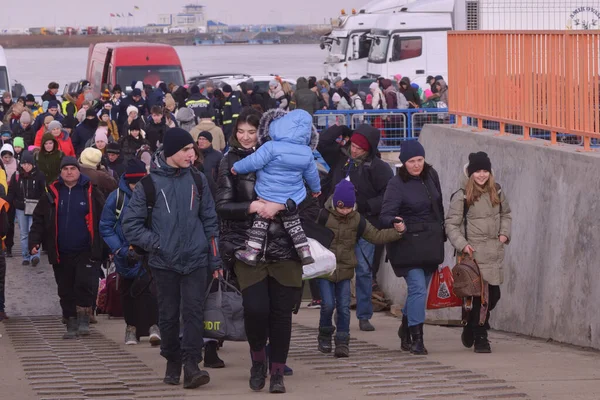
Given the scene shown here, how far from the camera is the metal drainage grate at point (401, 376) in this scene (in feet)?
23.7

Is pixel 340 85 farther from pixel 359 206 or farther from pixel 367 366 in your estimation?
pixel 367 366

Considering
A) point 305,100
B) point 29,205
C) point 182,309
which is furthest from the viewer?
point 305,100

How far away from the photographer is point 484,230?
356 inches

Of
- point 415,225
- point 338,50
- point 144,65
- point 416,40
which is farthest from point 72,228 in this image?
point 338,50

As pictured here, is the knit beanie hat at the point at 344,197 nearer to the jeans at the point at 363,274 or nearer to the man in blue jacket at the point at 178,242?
the jeans at the point at 363,274

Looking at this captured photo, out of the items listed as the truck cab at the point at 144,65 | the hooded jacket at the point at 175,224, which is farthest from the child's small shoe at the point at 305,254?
the truck cab at the point at 144,65

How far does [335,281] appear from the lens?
927 cm

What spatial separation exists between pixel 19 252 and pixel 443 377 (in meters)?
9.88

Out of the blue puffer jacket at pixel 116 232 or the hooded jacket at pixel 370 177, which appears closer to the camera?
the blue puffer jacket at pixel 116 232

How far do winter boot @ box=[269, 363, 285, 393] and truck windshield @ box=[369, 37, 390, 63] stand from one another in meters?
28.6

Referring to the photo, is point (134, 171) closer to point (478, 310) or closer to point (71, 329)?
point (71, 329)

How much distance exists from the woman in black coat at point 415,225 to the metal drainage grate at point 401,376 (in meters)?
0.39

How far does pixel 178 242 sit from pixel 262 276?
546mm

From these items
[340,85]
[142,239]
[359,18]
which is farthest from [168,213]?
[359,18]
